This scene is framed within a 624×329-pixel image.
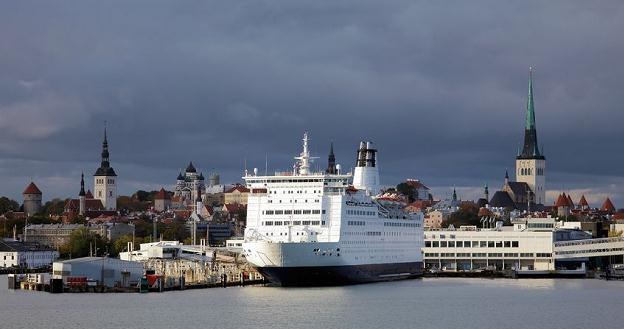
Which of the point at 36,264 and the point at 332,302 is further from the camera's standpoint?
the point at 36,264

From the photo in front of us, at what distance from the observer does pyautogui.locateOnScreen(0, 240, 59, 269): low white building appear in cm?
13225

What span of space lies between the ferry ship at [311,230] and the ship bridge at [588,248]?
2802 centimetres

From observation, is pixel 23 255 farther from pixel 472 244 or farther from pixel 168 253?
pixel 472 244

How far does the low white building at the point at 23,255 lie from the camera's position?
132250 mm

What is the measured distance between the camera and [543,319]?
6350 cm

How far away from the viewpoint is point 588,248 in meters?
114

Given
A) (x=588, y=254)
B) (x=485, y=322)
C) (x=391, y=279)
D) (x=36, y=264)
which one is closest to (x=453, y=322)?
(x=485, y=322)

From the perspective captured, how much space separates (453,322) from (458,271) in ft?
155

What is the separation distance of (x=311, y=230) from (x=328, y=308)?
1428cm

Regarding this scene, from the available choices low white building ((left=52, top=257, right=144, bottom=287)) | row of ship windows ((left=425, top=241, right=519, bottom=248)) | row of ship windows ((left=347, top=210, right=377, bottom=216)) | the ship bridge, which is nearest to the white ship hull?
row of ship windows ((left=347, top=210, right=377, bottom=216))

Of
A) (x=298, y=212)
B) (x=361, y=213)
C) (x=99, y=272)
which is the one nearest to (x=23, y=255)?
(x=99, y=272)

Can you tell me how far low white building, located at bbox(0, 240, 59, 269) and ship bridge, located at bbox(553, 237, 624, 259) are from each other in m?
53.4

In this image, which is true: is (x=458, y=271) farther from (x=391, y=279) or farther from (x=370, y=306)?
(x=370, y=306)

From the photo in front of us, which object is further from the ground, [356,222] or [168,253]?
[356,222]
